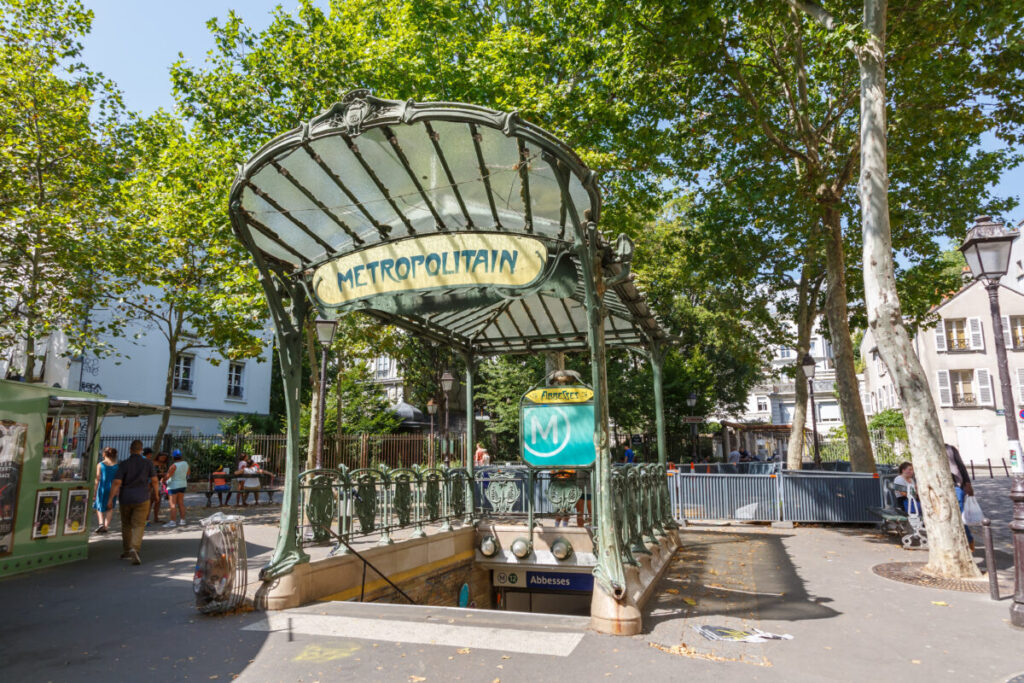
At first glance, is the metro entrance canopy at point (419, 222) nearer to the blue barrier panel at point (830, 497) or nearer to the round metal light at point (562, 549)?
the round metal light at point (562, 549)

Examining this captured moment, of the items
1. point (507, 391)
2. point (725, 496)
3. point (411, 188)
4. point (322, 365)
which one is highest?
point (411, 188)

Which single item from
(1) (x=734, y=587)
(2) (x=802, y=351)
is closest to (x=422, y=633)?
(1) (x=734, y=587)

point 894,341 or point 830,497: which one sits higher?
point 894,341

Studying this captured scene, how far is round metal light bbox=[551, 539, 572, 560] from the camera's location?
9605 mm

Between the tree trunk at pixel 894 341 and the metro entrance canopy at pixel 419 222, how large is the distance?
4.26 m

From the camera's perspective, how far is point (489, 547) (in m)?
10.2

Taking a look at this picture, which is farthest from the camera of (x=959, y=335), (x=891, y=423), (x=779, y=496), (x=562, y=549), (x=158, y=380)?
(x=959, y=335)

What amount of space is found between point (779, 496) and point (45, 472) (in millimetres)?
14115

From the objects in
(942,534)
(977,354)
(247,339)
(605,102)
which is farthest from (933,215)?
(977,354)

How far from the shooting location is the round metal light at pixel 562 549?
31.5ft

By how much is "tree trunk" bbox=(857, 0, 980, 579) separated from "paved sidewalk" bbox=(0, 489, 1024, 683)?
110cm

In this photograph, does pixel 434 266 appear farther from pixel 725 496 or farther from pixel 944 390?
pixel 944 390

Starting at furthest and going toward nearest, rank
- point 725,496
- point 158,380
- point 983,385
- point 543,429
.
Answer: point 983,385
point 158,380
point 725,496
point 543,429

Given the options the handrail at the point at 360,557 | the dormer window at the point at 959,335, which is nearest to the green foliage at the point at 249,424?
the handrail at the point at 360,557
